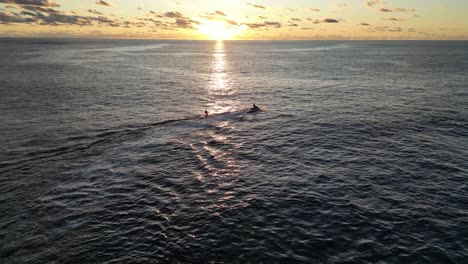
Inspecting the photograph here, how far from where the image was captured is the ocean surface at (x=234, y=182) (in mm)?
28750

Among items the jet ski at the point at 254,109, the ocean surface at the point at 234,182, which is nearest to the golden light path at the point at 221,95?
the ocean surface at the point at 234,182

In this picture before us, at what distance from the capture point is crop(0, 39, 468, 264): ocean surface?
28.8 meters

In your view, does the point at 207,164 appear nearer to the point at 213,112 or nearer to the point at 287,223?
the point at 287,223

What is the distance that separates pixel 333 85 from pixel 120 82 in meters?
76.8

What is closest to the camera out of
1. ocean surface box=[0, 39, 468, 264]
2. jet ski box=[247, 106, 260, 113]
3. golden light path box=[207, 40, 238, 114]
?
ocean surface box=[0, 39, 468, 264]

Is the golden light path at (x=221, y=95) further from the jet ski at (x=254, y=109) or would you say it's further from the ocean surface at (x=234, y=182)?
the jet ski at (x=254, y=109)

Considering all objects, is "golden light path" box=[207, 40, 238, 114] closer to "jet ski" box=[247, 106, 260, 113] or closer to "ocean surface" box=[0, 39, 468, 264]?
"ocean surface" box=[0, 39, 468, 264]

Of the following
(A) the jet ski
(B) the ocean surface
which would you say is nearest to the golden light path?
(B) the ocean surface

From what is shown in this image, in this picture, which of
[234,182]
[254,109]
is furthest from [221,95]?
[234,182]

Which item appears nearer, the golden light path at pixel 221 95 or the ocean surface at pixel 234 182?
the ocean surface at pixel 234 182

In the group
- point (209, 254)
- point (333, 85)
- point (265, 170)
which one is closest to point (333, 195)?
point (265, 170)

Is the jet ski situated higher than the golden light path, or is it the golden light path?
the jet ski

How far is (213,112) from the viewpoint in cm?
7912

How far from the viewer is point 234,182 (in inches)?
1620
